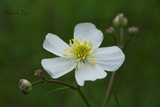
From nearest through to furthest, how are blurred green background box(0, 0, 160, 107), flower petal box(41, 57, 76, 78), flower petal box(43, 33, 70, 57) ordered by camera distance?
flower petal box(41, 57, 76, 78) → flower petal box(43, 33, 70, 57) → blurred green background box(0, 0, 160, 107)

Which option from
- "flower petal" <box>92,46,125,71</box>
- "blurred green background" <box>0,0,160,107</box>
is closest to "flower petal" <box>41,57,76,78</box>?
"flower petal" <box>92,46,125,71</box>

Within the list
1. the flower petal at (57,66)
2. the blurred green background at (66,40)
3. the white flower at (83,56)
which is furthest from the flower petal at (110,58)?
the blurred green background at (66,40)

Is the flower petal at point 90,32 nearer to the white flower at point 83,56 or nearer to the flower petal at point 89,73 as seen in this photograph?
Result: the white flower at point 83,56

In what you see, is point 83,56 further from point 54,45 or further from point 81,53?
point 54,45

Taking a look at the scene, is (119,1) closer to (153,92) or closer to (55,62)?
(153,92)


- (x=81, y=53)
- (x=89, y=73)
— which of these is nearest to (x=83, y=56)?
(x=81, y=53)

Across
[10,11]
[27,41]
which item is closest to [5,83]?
[27,41]

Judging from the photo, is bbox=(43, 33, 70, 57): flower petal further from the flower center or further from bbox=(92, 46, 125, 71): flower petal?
bbox=(92, 46, 125, 71): flower petal

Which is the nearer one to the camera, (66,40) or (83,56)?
(83,56)
